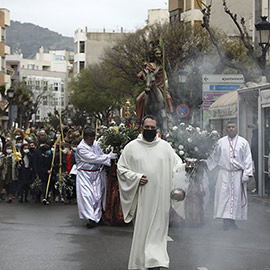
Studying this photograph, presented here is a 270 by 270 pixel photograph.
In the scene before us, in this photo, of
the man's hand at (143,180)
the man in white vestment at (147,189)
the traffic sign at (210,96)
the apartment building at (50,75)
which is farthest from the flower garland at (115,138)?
the apartment building at (50,75)

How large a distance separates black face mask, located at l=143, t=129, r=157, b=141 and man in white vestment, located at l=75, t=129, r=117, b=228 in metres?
4.53

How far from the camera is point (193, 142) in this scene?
505 inches

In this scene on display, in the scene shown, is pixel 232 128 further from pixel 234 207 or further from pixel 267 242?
pixel 267 242

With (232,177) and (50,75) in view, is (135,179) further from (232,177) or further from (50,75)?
(50,75)

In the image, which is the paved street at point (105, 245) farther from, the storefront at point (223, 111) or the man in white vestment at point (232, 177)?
the storefront at point (223, 111)

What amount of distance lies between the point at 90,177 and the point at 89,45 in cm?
9965

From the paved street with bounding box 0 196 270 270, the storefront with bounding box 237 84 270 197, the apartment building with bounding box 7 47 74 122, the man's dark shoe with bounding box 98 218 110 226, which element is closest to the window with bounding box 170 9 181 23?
the storefront with bounding box 237 84 270 197

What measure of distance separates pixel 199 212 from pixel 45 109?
5244 inches

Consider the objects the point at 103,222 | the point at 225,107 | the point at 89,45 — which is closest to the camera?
the point at 103,222

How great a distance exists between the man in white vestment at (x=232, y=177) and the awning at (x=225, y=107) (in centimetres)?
956

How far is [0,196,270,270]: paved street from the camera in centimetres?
898

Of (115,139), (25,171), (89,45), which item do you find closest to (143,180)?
(115,139)

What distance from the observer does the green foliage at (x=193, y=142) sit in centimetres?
1267

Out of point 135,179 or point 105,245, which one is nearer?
point 135,179
